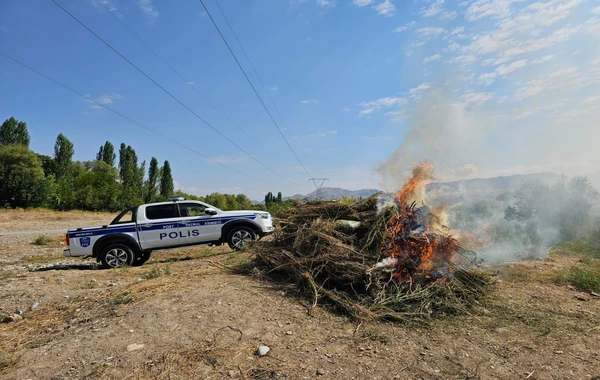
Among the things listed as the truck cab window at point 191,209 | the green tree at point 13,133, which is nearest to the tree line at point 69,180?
the green tree at point 13,133

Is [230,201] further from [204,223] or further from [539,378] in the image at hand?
[539,378]

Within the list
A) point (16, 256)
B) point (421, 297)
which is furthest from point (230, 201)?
point (421, 297)

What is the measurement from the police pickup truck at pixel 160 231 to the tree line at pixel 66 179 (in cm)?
3889

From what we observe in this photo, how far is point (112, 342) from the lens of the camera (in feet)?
12.9

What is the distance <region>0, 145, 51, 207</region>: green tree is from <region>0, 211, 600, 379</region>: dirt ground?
134 feet

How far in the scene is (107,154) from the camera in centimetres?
6656

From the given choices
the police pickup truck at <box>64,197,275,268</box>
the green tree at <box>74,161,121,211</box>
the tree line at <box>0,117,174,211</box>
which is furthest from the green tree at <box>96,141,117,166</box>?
A: the police pickup truck at <box>64,197,275,268</box>

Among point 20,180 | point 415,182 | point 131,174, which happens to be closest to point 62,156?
point 131,174

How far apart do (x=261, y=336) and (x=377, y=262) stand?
2.54 metres

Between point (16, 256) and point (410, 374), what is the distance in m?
14.5

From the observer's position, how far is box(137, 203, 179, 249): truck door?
9.23 m

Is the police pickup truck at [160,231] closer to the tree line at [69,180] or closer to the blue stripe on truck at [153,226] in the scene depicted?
the blue stripe on truck at [153,226]

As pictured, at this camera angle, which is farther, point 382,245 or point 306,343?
point 382,245

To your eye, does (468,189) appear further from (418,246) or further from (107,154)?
(107,154)
